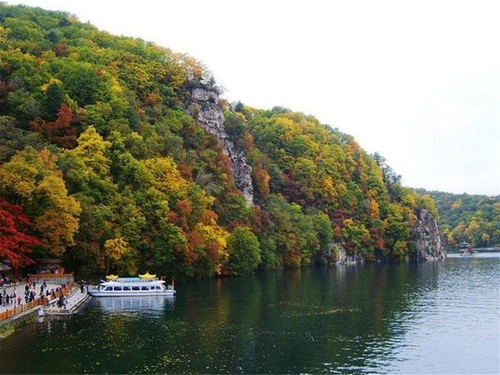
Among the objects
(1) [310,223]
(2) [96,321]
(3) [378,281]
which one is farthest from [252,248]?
(2) [96,321]

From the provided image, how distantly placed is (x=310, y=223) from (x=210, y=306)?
78.7 meters

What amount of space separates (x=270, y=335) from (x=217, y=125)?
9026 centimetres

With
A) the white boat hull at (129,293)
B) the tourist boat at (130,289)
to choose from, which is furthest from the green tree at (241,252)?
the white boat hull at (129,293)

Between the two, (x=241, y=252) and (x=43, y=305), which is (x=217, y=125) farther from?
(x=43, y=305)

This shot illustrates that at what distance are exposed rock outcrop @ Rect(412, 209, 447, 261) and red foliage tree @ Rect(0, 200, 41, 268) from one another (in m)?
129

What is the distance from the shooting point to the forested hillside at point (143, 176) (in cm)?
7744

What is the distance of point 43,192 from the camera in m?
72.4

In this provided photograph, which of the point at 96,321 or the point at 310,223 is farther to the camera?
the point at 310,223

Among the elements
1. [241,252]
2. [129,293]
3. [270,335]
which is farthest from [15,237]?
[241,252]

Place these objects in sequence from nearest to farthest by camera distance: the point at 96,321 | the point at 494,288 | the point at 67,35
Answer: the point at 96,321, the point at 494,288, the point at 67,35

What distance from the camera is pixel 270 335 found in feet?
153

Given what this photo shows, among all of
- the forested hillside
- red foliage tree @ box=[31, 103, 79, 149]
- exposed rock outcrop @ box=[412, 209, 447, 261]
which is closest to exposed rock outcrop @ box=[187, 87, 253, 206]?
the forested hillside

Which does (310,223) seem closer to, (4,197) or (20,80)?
(20,80)

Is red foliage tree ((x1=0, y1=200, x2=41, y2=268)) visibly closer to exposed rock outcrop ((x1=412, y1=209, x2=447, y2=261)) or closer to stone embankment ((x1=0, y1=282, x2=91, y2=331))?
stone embankment ((x1=0, y1=282, x2=91, y2=331))
